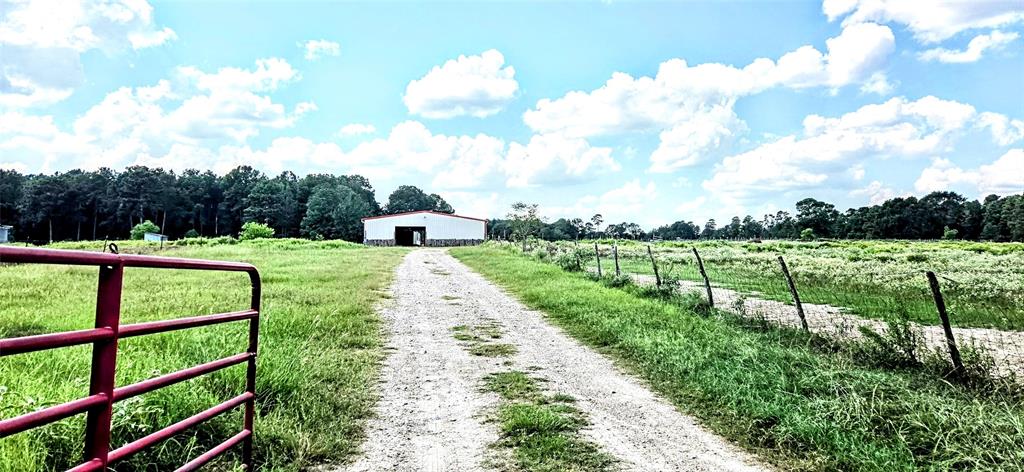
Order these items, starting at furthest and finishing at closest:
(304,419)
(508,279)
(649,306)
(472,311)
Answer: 1. (508,279)
2. (472,311)
3. (649,306)
4. (304,419)

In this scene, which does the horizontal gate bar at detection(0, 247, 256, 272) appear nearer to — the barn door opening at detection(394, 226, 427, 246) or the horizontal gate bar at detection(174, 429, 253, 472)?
the horizontal gate bar at detection(174, 429, 253, 472)

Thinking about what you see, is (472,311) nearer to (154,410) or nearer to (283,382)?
(283,382)

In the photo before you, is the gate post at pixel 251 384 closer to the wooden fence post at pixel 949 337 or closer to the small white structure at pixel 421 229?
the wooden fence post at pixel 949 337

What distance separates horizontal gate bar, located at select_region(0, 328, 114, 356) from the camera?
1977 millimetres

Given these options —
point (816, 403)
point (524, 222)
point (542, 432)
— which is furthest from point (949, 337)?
point (524, 222)

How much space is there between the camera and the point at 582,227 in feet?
410

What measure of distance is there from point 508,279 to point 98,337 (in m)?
17.1

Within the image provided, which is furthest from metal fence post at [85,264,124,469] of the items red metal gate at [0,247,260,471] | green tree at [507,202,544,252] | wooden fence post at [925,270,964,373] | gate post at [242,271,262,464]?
green tree at [507,202,544,252]

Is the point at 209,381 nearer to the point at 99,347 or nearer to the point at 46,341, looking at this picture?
the point at 99,347

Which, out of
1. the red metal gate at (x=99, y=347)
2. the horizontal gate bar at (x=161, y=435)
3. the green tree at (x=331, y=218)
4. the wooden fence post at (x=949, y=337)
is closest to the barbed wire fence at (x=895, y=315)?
the wooden fence post at (x=949, y=337)

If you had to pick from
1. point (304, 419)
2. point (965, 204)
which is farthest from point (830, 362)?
point (965, 204)

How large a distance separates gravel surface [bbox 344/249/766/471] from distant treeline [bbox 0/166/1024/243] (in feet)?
224

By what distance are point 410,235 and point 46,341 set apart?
67112 mm

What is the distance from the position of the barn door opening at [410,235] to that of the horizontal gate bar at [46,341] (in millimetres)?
64833
